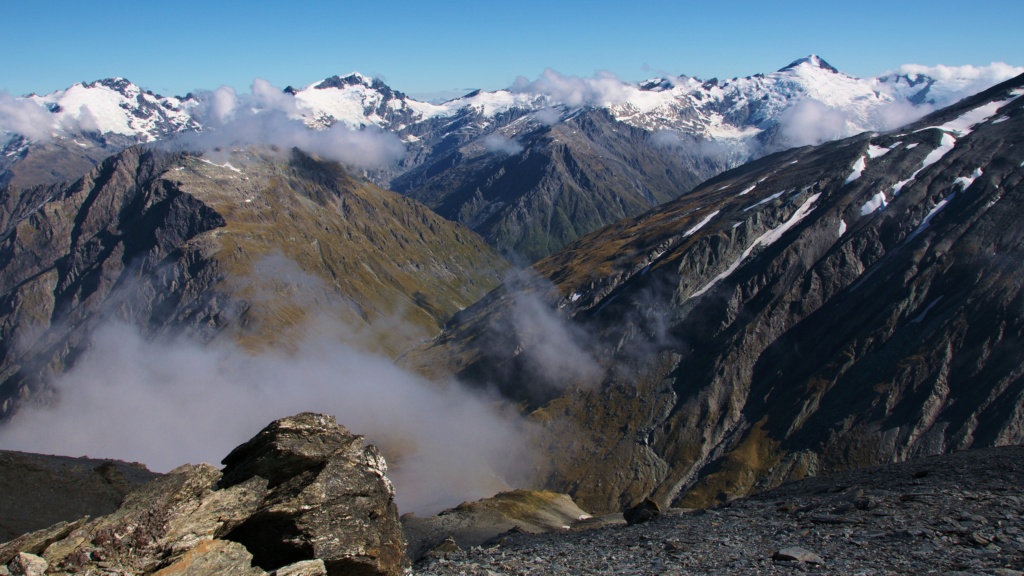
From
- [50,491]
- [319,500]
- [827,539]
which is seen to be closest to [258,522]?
[319,500]

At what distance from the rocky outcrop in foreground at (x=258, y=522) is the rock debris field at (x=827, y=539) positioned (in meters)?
5.69

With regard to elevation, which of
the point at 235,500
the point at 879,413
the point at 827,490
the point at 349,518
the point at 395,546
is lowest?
the point at 879,413

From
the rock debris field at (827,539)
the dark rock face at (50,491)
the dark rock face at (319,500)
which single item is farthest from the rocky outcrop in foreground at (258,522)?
the dark rock face at (50,491)

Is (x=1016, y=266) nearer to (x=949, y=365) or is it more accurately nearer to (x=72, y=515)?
(x=949, y=365)

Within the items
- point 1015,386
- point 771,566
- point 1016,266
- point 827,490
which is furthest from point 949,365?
point 771,566

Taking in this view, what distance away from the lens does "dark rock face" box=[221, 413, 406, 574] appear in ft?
90.2

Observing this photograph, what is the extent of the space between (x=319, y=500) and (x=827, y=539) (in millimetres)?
25839

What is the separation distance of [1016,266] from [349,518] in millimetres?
221134

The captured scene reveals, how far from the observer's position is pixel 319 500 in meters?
28.6

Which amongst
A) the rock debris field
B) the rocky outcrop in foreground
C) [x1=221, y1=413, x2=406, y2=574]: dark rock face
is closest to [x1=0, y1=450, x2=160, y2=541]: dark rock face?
the rocky outcrop in foreground

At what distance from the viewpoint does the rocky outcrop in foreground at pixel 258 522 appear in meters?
24.7

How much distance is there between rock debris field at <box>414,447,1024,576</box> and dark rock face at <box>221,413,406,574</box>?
4.77 m

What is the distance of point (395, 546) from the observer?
1204 inches

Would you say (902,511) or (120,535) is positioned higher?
(120,535)
